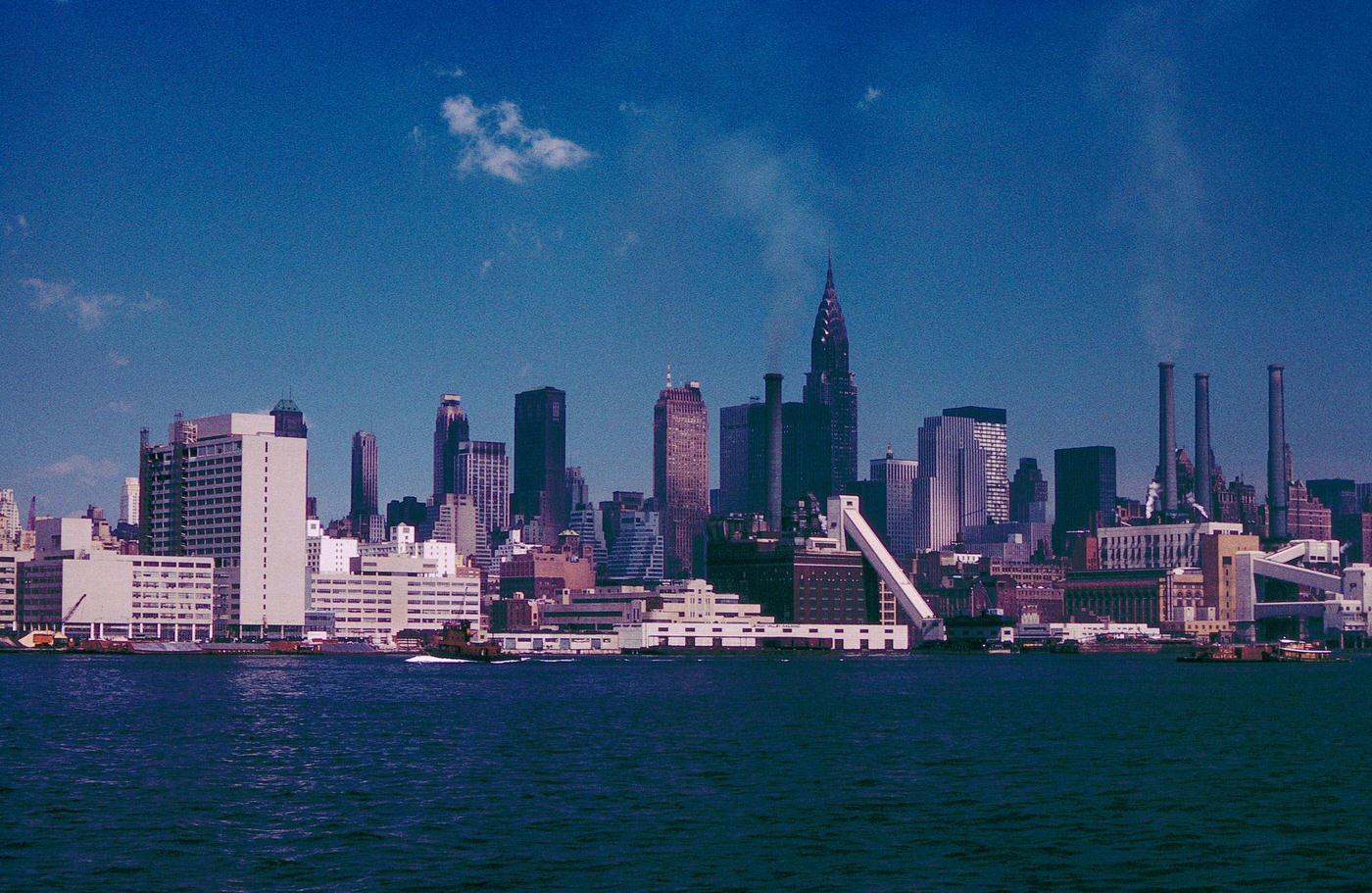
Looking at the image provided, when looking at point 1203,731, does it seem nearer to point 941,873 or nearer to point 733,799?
point 733,799

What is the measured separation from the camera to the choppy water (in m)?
59.8

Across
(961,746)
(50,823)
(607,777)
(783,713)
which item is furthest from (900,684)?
(50,823)

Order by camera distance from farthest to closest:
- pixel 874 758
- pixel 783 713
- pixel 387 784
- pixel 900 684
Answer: pixel 900 684 < pixel 783 713 < pixel 874 758 < pixel 387 784

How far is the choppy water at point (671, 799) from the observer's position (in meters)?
59.8

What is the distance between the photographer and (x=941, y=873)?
196 feet

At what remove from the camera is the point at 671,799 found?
7838cm

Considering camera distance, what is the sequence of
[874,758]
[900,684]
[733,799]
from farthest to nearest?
[900,684], [874,758], [733,799]

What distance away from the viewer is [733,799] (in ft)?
256

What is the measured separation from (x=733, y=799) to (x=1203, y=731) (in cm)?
5337

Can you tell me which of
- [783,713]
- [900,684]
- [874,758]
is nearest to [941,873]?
[874,758]

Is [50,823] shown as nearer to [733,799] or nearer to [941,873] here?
[733,799]

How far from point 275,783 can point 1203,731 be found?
64.7 metres

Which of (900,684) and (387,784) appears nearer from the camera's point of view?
(387,784)

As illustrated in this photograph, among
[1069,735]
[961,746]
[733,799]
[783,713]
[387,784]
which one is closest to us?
[733,799]
